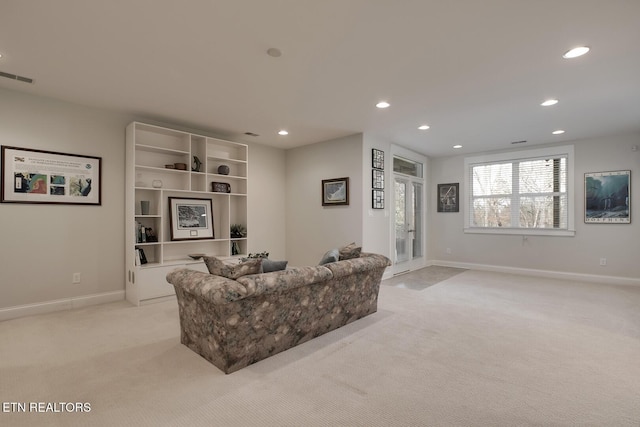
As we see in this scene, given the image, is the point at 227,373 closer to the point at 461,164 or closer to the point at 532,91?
the point at 532,91

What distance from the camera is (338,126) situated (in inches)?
190

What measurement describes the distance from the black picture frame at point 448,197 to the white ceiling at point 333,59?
8.41 ft

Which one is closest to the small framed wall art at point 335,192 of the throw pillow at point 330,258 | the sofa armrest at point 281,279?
the throw pillow at point 330,258

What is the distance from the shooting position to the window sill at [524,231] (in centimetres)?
573

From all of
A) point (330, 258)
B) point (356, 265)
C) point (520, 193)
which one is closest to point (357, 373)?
point (356, 265)

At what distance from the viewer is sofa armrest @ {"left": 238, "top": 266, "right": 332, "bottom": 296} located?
2246 millimetres

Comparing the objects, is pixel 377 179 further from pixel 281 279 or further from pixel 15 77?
pixel 15 77

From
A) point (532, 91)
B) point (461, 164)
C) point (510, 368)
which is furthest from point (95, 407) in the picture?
point (461, 164)

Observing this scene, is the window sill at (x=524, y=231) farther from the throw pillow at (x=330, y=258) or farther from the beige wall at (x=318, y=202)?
the throw pillow at (x=330, y=258)

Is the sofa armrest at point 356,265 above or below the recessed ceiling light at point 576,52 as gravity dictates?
below

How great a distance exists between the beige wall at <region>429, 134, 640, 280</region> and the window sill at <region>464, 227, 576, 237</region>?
70mm

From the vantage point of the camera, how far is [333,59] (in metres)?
2.73

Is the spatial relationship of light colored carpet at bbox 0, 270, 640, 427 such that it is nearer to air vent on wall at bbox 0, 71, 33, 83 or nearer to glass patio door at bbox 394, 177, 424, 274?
air vent on wall at bbox 0, 71, 33, 83

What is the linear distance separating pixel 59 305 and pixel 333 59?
4251 millimetres
